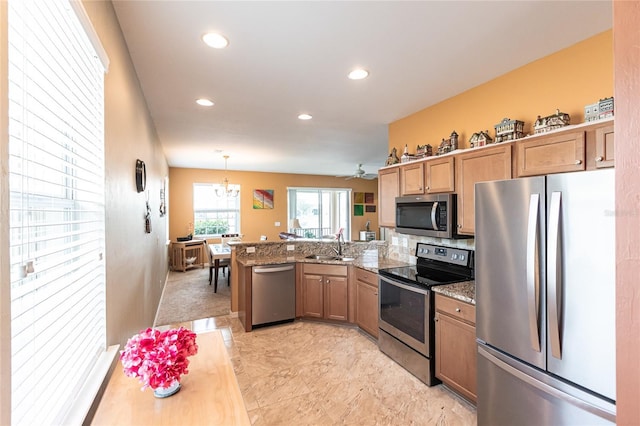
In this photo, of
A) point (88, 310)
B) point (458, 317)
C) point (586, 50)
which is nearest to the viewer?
point (88, 310)

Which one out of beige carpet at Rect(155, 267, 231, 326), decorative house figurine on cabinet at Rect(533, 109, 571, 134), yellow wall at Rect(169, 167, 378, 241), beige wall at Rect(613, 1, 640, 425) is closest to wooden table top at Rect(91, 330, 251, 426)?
beige wall at Rect(613, 1, 640, 425)

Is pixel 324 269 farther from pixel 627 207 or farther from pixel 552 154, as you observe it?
pixel 627 207

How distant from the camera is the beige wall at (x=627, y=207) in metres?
0.73

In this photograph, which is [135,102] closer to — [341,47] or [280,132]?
[341,47]

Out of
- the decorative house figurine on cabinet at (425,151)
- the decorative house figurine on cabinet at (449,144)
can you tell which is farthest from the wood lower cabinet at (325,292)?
the decorative house figurine on cabinet at (449,144)

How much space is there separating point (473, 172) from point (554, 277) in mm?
1234

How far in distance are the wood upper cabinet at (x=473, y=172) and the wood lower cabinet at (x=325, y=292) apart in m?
1.63

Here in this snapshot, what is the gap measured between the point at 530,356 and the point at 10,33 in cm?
239

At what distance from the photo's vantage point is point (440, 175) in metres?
2.83

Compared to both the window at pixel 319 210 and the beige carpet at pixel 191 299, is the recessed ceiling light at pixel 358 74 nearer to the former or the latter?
the beige carpet at pixel 191 299

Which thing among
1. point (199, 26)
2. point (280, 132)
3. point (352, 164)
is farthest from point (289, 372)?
point (352, 164)

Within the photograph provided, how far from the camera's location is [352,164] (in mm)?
7230

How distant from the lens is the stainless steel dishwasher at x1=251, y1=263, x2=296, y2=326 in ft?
12.1

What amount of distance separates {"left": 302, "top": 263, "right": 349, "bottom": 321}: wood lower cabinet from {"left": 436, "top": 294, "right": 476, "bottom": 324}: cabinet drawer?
1.48 meters
